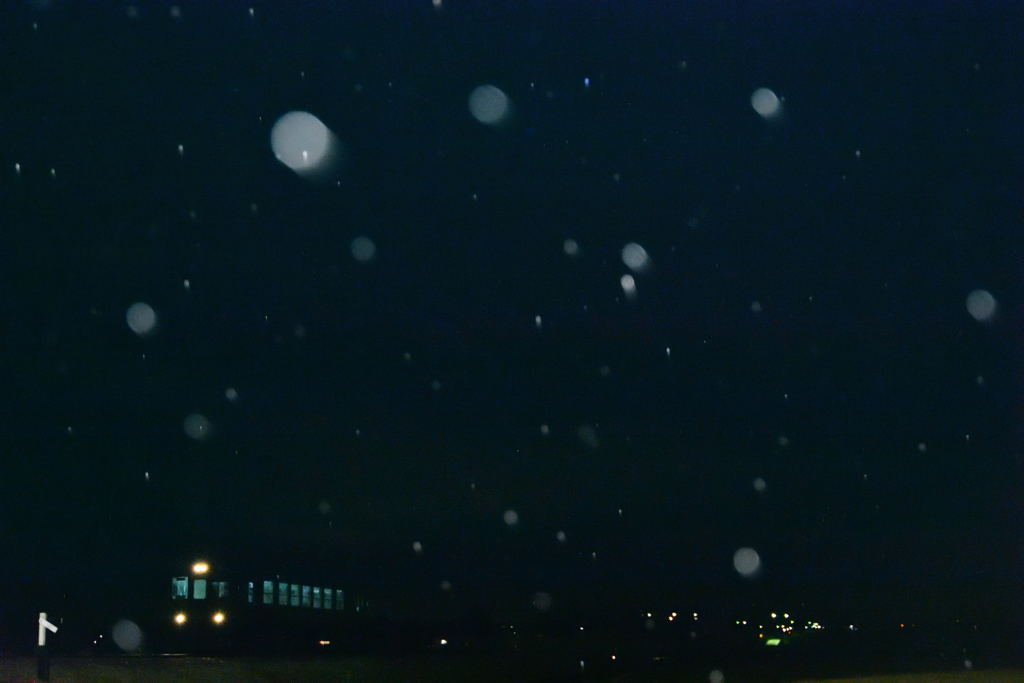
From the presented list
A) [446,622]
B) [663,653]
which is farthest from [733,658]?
[446,622]

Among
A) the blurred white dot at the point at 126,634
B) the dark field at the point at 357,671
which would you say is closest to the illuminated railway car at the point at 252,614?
the blurred white dot at the point at 126,634

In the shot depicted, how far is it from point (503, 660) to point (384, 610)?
7732cm

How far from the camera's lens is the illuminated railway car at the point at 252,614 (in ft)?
265

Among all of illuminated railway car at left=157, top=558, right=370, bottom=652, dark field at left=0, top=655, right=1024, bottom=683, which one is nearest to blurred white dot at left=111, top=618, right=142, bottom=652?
illuminated railway car at left=157, top=558, right=370, bottom=652

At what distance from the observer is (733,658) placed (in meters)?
65.4

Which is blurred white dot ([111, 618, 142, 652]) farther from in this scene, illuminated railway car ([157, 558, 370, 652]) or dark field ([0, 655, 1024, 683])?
dark field ([0, 655, 1024, 683])

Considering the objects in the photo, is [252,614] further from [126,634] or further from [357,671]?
[357,671]

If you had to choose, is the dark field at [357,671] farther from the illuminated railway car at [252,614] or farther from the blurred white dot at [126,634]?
the blurred white dot at [126,634]

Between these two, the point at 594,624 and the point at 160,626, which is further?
the point at 594,624

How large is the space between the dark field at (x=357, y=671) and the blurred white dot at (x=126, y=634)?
107 ft

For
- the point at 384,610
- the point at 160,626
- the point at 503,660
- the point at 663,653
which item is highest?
the point at 384,610

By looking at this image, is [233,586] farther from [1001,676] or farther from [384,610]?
[1001,676]

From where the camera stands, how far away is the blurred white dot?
78156 millimetres

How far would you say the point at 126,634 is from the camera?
8625 cm
